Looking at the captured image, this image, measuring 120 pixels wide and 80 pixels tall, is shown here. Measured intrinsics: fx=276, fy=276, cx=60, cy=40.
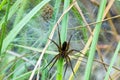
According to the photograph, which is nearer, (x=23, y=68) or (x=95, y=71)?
(x=23, y=68)

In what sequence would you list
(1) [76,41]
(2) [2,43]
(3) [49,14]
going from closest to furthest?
(2) [2,43] → (3) [49,14] → (1) [76,41]

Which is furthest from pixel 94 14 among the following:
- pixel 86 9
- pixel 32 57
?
pixel 32 57

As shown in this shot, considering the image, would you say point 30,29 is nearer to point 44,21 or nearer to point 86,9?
point 44,21

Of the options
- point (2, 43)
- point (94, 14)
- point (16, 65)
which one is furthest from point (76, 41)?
point (2, 43)

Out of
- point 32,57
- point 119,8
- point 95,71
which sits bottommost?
point 95,71

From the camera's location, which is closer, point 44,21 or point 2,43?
point 2,43

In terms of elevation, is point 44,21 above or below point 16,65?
above

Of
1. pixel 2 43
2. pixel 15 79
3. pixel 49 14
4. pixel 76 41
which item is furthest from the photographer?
pixel 76 41

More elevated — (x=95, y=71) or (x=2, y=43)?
(x=2, y=43)

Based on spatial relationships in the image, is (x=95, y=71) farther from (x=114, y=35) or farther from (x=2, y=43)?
(x=2, y=43)
